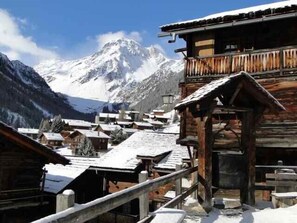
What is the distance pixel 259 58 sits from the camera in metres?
17.1

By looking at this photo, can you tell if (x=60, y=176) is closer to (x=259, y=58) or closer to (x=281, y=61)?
(x=259, y=58)

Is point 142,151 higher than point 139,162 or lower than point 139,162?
higher

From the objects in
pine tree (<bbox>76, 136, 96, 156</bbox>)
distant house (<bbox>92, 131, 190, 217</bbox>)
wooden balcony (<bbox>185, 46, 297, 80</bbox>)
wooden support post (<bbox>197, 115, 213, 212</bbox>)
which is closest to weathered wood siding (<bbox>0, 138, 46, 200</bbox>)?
distant house (<bbox>92, 131, 190, 217</bbox>)

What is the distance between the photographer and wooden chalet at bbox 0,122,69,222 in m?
16.5

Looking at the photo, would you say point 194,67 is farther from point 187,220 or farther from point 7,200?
point 187,220

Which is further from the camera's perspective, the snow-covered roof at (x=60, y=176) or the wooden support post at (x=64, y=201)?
the snow-covered roof at (x=60, y=176)

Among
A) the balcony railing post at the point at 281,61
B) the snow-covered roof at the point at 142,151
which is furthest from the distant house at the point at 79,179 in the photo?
the balcony railing post at the point at 281,61

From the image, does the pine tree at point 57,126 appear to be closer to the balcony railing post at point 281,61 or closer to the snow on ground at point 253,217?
the balcony railing post at point 281,61

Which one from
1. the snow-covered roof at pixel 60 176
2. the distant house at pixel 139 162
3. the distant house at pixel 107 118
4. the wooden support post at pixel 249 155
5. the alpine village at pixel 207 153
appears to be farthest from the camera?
the distant house at pixel 107 118

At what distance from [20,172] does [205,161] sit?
36.7 feet

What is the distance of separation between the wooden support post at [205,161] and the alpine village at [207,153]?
0.08 ft

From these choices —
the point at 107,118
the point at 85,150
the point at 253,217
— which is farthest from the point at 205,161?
the point at 107,118

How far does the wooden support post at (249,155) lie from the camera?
9641mm

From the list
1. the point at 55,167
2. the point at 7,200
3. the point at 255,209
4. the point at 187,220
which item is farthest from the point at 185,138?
the point at 55,167
